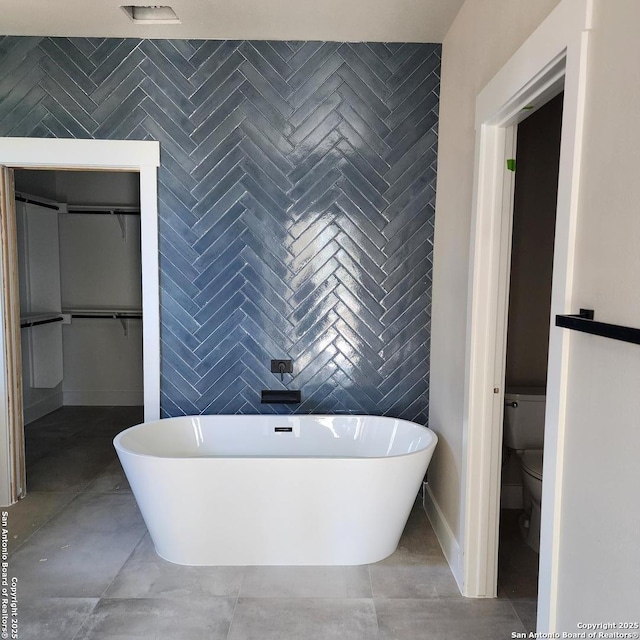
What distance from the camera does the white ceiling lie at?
2.43 m

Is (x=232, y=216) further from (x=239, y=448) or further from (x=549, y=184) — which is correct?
(x=549, y=184)

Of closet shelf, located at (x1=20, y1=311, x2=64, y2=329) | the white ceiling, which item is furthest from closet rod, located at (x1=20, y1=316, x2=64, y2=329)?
the white ceiling

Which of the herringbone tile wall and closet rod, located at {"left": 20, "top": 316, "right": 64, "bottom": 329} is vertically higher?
the herringbone tile wall

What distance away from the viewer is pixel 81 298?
5078mm

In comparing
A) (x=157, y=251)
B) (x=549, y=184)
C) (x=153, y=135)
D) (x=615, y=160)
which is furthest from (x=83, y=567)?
(x=549, y=184)

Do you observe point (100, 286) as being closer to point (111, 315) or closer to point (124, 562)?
point (111, 315)

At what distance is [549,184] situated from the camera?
287 centimetres

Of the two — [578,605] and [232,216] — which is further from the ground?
[232,216]

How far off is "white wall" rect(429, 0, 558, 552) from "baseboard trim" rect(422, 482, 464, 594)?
3 cm

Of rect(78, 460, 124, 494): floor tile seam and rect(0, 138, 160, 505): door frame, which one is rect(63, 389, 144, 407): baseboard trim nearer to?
rect(78, 460, 124, 494): floor tile seam

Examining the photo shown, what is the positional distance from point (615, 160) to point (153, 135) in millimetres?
2533

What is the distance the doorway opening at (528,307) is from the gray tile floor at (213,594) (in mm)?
564

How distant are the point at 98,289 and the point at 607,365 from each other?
4.95 metres

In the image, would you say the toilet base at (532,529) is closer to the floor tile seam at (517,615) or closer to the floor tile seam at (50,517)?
the floor tile seam at (517,615)
